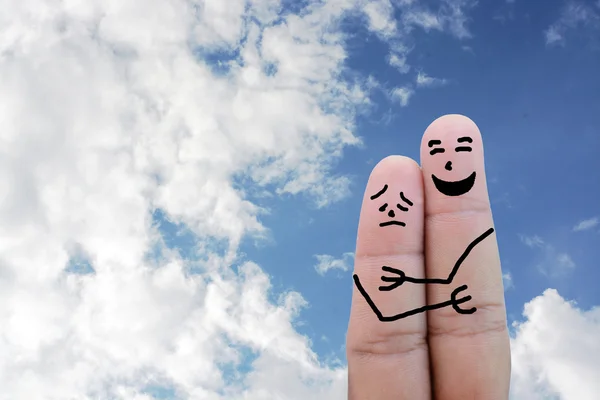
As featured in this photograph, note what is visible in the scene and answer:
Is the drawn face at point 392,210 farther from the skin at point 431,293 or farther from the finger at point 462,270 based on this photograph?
the finger at point 462,270

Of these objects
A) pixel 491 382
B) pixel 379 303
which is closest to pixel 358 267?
pixel 379 303

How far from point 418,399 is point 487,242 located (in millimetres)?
1640

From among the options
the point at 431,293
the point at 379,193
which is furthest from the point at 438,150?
the point at 431,293

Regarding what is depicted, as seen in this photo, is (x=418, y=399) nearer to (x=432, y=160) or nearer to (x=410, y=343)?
(x=410, y=343)

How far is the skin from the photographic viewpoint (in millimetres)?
6109

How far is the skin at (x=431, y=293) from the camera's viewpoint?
6109 mm

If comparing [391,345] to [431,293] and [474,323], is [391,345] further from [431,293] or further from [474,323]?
[474,323]

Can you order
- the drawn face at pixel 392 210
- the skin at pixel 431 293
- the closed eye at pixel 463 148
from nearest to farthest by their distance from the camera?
the skin at pixel 431 293 < the drawn face at pixel 392 210 < the closed eye at pixel 463 148

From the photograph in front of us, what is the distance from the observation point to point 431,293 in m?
6.28

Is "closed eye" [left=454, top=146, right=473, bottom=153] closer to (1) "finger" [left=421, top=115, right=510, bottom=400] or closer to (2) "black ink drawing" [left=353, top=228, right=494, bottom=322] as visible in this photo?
(1) "finger" [left=421, top=115, right=510, bottom=400]

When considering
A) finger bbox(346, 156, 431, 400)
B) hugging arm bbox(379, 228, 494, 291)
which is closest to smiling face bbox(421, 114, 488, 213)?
finger bbox(346, 156, 431, 400)

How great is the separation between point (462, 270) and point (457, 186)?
0.81 metres

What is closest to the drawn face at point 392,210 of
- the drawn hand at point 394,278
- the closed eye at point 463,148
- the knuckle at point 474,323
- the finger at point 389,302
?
the finger at point 389,302

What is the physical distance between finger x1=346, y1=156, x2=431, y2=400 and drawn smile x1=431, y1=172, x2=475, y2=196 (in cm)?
23
